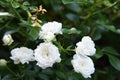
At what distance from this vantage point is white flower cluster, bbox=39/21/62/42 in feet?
3.96

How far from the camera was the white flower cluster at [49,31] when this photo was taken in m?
1.21

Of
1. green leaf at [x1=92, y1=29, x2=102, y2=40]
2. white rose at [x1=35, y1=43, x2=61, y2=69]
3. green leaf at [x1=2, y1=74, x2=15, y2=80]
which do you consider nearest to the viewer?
white rose at [x1=35, y1=43, x2=61, y2=69]

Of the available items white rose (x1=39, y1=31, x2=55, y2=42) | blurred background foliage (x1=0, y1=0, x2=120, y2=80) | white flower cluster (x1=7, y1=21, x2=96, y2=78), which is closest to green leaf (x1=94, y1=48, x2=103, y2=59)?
blurred background foliage (x1=0, y1=0, x2=120, y2=80)

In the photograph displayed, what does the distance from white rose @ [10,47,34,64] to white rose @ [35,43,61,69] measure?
73 mm

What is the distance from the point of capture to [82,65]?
1.23 metres

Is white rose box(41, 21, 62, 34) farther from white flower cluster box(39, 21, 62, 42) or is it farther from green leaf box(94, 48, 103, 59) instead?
green leaf box(94, 48, 103, 59)

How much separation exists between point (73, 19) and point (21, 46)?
38 cm

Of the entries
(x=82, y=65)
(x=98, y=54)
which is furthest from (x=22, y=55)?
(x=98, y=54)

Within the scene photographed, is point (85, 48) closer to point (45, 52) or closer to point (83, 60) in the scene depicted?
point (83, 60)

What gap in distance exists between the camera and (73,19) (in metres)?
1.65

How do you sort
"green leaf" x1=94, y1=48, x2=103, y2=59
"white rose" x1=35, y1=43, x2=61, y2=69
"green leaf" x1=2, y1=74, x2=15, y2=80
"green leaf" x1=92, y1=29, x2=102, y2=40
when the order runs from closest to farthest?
1. "white rose" x1=35, y1=43, x2=61, y2=69
2. "green leaf" x1=2, y1=74, x2=15, y2=80
3. "green leaf" x1=94, y1=48, x2=103, y2=59
4. "green leaf" x1=92, y1=29, x2=102, y2=40

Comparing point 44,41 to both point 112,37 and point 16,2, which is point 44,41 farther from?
point 112,37

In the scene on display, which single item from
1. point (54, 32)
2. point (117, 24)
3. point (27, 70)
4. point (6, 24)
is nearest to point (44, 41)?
point (54, 32)

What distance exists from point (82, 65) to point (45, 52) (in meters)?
0.14
